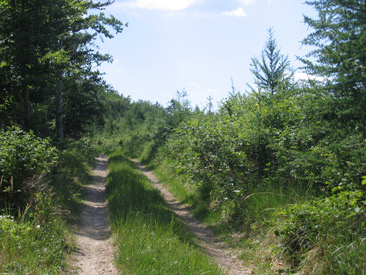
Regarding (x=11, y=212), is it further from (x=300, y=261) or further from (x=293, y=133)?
(x=293, y=133)

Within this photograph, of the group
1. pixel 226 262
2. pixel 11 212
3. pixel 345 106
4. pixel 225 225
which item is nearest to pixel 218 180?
pixel 225 225

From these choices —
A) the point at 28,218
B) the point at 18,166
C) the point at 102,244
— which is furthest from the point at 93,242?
the point at 18,166

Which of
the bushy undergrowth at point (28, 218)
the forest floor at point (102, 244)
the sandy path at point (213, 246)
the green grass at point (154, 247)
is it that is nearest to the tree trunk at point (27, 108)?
the forest floor at point (102, 244)

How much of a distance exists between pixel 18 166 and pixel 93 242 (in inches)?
82.6

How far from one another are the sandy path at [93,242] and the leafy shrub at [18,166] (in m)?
1.45

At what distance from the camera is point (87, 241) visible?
6.65 metres

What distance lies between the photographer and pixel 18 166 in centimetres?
648

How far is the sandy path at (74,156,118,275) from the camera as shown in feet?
17.6

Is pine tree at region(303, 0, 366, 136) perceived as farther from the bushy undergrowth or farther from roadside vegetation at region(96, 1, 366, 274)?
the bushy undergrowth

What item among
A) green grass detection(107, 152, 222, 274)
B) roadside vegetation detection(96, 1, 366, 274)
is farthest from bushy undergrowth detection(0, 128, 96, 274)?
roadside vegetation detection(96, 1, 366, 274)

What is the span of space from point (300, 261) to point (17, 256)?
159 inches

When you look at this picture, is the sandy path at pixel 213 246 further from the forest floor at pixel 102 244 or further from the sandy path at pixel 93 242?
the sandy path at pixel 93 242

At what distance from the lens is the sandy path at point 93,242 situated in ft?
17.6

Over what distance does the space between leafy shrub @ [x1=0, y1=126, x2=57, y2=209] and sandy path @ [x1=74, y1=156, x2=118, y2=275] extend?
4.75 ft
